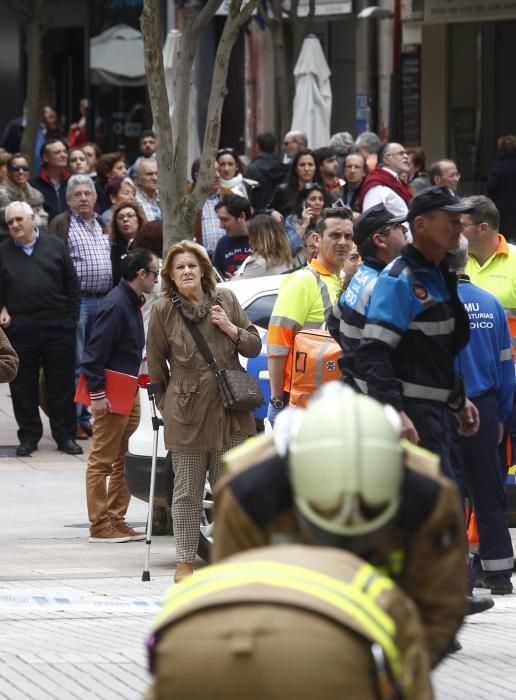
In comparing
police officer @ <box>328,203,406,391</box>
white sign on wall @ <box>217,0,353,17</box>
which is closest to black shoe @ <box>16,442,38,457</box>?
police officer @ <box>328,203,406,391</box>

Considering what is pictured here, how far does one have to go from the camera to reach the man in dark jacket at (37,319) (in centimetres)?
1337

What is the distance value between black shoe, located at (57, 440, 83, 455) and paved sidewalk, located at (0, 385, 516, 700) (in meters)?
1.15

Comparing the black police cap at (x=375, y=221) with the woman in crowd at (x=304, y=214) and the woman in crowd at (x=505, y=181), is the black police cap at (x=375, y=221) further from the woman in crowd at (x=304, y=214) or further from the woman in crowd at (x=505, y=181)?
the woman in crowd at (x=505, y=181)

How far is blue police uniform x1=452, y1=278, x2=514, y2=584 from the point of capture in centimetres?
785

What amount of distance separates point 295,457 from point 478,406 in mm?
5028

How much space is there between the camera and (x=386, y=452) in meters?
2.99

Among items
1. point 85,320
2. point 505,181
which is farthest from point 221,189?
point 505,181

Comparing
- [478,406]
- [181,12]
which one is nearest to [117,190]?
[478,406]

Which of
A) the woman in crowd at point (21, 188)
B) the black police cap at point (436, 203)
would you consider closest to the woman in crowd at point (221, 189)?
the woman in crowd at point (21, 188)

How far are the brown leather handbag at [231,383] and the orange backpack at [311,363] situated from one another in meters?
0.21

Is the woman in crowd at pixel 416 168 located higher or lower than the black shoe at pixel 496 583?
higher

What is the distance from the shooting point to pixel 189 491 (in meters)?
8.80

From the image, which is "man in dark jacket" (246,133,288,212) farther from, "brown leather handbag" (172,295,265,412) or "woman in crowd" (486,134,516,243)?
"brown leather handbag" (172,295,265,412)

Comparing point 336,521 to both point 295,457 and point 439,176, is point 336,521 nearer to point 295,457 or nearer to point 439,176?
point 295,457
